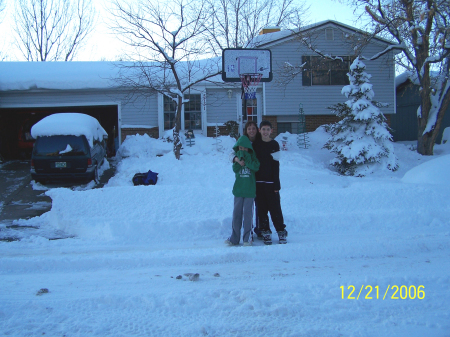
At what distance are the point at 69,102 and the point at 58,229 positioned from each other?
11483mm

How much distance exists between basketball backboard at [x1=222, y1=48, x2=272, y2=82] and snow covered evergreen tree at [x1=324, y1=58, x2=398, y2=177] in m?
5.52

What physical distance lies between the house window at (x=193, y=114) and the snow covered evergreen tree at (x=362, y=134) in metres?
6.87

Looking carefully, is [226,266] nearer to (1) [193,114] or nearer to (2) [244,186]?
(2) [244,186]

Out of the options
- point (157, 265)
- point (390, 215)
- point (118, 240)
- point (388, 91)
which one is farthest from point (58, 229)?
point (388, 91)

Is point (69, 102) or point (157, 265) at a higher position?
point (69, 102)

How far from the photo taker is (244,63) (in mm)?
8078

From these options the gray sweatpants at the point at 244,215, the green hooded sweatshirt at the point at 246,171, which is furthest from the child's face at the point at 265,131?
the gray sweatpants at the point at 244,215

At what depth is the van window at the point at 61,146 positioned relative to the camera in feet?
34.8

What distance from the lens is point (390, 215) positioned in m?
6.54

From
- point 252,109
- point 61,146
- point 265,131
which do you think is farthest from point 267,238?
point 252,109

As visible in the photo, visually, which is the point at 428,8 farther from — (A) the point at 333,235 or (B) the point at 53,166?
(B) the point at 53,166

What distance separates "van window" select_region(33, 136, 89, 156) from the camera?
1060 cm
